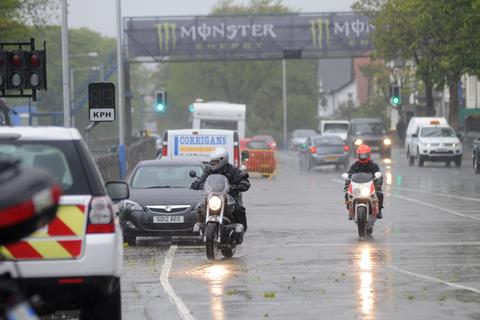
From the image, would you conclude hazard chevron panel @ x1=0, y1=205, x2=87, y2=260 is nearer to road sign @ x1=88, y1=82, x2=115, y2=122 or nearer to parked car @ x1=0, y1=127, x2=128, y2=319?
parked car @ x1=0, y1=127, x2=128, y2=319

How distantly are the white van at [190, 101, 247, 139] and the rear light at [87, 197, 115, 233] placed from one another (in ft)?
162

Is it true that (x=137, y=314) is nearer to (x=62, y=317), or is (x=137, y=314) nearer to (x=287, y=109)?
(x=62, y=317)

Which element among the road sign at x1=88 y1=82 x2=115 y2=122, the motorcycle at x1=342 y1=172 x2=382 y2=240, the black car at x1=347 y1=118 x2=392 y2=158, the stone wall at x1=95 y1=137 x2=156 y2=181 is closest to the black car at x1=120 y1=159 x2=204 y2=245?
the motorcycle at x1=342 y1=172 x2=382 y2=240

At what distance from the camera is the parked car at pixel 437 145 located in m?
57.0

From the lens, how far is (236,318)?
1209 cm

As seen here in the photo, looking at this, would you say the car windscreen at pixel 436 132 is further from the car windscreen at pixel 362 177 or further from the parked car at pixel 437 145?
the car windscreen at pixel 362 177

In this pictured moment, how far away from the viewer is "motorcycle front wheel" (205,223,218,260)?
18188 mm

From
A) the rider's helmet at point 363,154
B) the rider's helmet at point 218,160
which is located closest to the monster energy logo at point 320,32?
the rider's helmet at point 363,154

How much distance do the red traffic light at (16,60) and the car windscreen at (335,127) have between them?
187ft

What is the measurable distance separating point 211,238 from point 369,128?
2096 inches

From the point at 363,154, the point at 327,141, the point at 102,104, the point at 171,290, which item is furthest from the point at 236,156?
the point at 327,141

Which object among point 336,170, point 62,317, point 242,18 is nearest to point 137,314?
point 62,317

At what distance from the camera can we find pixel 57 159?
991cm

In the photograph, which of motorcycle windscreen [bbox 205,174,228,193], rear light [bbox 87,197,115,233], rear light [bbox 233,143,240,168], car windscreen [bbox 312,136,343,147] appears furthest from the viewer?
car windscreen [bbox 312,136,343,147]
